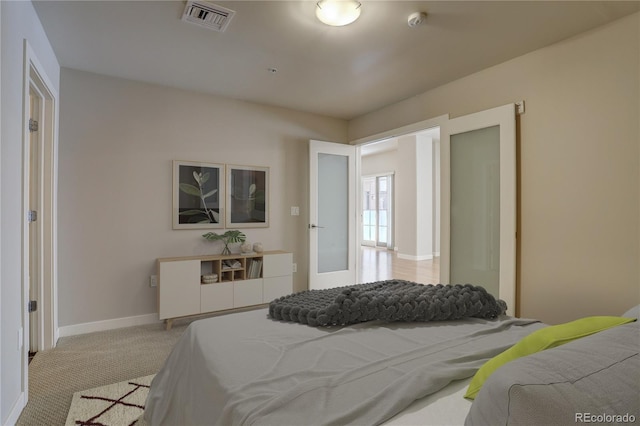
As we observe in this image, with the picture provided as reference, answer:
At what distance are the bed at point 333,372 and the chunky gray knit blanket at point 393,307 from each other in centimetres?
4

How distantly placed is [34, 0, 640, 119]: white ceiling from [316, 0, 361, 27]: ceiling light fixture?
7cm

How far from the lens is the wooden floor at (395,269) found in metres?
5.40

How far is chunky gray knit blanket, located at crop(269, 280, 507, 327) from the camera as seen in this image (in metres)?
1.55

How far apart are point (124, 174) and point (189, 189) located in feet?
2.07

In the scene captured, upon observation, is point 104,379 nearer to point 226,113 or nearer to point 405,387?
point 405,387

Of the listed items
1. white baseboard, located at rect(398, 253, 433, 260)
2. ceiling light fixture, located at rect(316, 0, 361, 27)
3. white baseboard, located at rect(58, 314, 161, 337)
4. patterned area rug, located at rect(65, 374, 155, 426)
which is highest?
ceiling light fixture, located at rect(316, 0, 361, 27)

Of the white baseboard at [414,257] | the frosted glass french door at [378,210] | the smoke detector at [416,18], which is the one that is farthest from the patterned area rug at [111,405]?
the frosted glass french door at [378,210]

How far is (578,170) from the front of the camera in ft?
8.32

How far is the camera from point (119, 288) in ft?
11.0

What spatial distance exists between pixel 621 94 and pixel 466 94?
122cm

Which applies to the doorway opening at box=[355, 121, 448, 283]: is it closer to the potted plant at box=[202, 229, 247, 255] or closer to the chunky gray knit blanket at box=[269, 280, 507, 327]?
the potted plant at box=[202, 229, 247, 255]

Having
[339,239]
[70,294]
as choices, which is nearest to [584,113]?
[339,239]

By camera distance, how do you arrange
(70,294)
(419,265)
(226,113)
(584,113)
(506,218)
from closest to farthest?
(584,113) → (506,218) → (70,294) → (226,113) → (419,265)

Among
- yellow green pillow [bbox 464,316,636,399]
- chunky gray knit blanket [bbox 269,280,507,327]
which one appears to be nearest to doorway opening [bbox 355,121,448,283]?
chunky gray knit blanket [bbox 269,280,507,327]
